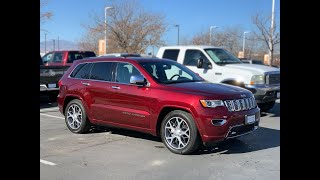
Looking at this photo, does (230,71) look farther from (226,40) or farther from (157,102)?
(226,40)

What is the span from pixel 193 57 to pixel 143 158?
19.1 ft

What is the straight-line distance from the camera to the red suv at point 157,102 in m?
6.03

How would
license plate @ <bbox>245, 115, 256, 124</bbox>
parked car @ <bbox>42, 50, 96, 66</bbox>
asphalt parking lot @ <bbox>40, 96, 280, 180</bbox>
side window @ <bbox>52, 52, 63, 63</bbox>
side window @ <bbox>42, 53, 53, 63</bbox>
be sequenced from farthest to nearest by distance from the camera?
side window @ <bbox>42, 53, 53, 63</bbox>, side window @ <bbox>52, 52, 63, 63</bbox>, parked car @ <bbox>42, 50, 96, 66</bbox>, license plate @ <bbox>245, 115, 256, 124</bbox>, asphalt parking lot @ <bbox>40, 96, 280, 180</bbox>

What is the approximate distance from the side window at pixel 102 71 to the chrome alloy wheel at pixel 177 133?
1743 mm

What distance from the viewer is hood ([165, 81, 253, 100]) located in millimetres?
6126

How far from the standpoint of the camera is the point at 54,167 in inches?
216

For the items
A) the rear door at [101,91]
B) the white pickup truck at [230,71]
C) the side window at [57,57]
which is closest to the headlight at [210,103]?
the rear door at [101,91]

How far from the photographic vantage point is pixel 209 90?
6289 mm

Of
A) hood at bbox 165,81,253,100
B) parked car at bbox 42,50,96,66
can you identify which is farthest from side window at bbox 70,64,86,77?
parked car at bbox 42,50,96,66

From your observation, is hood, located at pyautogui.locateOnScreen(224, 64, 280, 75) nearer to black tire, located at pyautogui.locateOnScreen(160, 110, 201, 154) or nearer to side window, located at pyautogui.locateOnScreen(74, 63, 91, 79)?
→ side window, located at pyautogui.locateOnScreen(74, 63, 91, 79)

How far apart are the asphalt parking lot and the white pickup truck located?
6.92 feet

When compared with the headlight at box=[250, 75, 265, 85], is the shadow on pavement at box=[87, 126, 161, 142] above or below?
below

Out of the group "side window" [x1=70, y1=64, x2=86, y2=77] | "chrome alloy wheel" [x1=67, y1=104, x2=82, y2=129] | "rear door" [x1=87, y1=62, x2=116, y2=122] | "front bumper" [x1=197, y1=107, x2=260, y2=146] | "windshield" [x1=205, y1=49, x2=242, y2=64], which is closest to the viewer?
"front bumper" [x1=197, y1=107, x2=260, y2=146]
